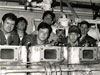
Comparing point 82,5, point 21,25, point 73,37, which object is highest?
point 82,5

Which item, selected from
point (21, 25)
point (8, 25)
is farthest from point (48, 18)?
point (8, 25)

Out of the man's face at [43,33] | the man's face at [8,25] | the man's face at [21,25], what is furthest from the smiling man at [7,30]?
the man's face at [21,25]

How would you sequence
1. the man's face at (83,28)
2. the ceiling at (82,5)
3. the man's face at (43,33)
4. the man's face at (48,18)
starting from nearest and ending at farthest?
the man's face at (43,33), the man's face at (83,28), the man's face at (48,18), the ceiling at (82,5)

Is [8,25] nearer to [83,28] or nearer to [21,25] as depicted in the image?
[21,25]

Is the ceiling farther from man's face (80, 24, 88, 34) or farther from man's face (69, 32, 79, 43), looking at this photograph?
man's face (69, 32, 79, 43)

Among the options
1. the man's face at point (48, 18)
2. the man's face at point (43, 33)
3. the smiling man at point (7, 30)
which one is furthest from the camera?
the man's face at point (48, 18)

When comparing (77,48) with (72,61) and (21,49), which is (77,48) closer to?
(72,61)

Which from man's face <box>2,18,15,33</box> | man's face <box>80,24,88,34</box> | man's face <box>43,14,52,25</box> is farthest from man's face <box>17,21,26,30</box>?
man's face <box>80,24,88,34</box>

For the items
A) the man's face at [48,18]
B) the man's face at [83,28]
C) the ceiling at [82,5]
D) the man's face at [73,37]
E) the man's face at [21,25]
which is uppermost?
the ceiling at [82,5]

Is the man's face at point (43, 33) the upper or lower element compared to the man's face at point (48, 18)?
lower

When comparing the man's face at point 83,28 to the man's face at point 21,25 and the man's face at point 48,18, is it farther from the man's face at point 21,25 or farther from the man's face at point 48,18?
the man's face at point 21,25

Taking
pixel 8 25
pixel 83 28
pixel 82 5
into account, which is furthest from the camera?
pixel 82 5

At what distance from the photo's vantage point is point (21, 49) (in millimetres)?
1203

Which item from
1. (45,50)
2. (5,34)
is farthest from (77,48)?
(5,34)
